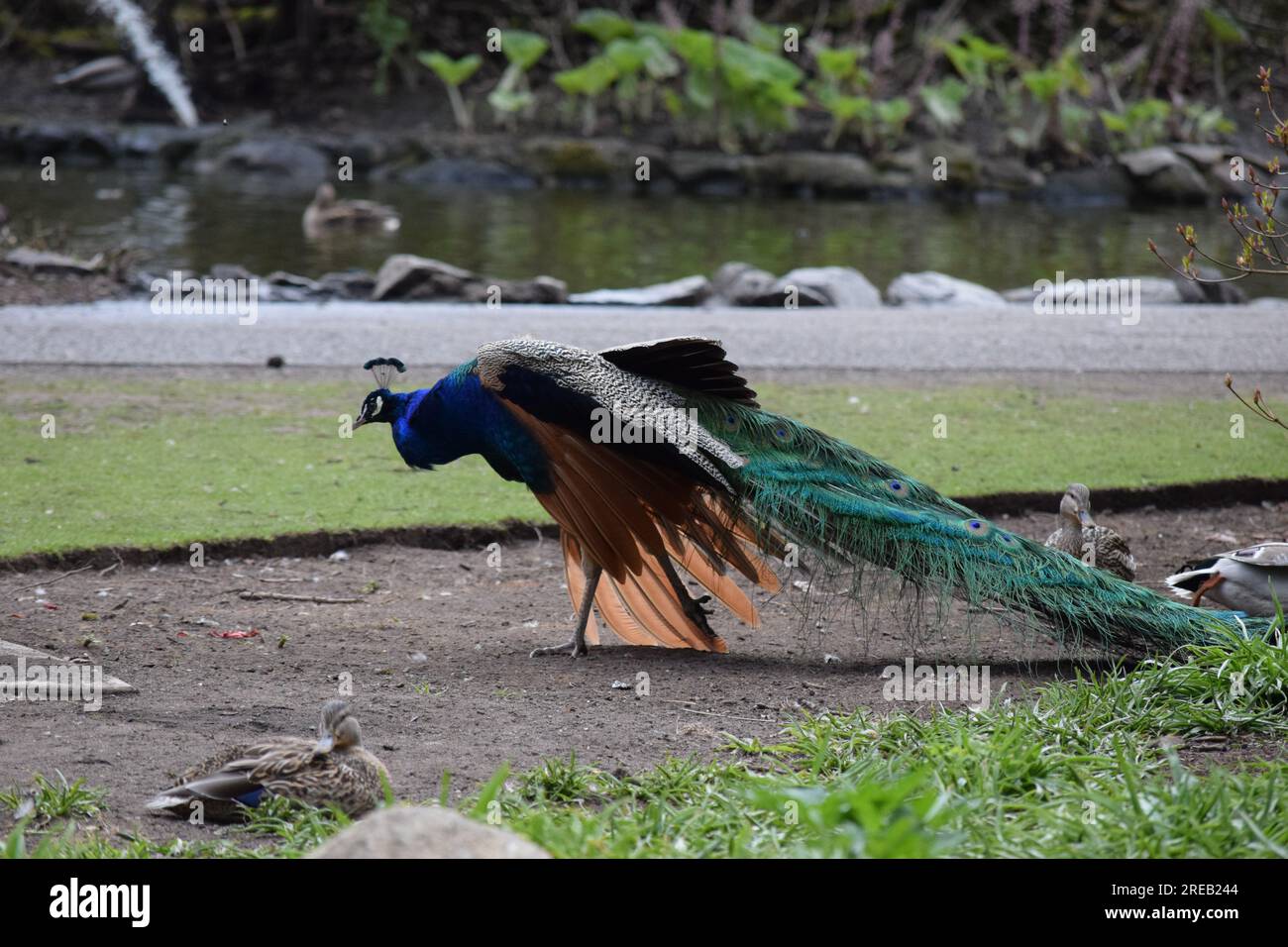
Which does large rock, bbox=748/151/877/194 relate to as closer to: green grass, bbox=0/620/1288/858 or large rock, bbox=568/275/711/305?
large rock, bbox=568/275/711/305

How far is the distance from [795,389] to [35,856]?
7.41 metres

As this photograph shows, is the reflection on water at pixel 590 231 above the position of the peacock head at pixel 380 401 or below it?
above

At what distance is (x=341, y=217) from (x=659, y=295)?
6173 mm

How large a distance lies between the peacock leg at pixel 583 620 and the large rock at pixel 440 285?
8.54 meters

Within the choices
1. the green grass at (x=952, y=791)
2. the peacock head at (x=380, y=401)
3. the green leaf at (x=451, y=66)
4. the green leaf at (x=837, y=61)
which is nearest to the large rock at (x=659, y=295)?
the peacock head at (x=380, y=401)

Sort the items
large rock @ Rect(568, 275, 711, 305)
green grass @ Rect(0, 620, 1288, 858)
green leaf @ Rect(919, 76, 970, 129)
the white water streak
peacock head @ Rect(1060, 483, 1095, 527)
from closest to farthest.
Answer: green grass @ Rect(0, 620, 1288, 858), peacock head @ Rect(1060, 483, 1095, 527), large rock @ Rect(568, 275, 711, 305), green leaf @ Rect(919, 76, 970, 129), the white water streak

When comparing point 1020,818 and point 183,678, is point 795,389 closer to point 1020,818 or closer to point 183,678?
point 183,678

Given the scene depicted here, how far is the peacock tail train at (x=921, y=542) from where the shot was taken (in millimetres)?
5410

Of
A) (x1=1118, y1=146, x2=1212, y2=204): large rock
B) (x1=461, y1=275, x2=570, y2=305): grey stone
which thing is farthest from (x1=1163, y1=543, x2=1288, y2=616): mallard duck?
(x1=1118, y1=146, x2=1212, y2=204): large rock

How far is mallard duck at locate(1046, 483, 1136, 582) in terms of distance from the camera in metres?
6.45

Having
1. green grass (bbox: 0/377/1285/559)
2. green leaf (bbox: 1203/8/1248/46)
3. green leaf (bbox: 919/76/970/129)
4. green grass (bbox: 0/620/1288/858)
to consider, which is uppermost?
green leaf (bbox: 1203/8/1248/46)

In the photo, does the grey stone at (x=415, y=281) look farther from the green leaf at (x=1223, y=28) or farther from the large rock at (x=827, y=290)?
the green leaf at (x=1223, y=28)

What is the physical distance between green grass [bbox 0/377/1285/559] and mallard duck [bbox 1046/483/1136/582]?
4.18 feet
